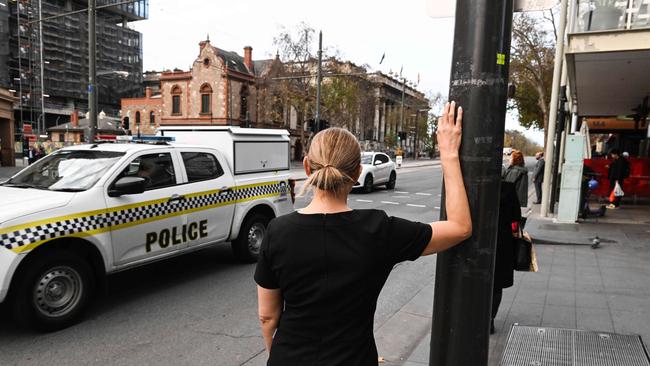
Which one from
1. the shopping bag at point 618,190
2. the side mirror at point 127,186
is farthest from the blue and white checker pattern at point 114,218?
the shopping bag at point 618,190

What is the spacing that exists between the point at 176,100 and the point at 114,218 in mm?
50708

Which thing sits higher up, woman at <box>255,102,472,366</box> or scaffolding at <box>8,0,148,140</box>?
scaffolding at <box>8,0,148,140</box>

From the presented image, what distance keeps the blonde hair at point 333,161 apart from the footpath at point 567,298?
2655 mm

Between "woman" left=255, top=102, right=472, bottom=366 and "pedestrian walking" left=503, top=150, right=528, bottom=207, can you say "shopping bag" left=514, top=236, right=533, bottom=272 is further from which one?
"woman" left=255, top=102, right=472, bottom=366

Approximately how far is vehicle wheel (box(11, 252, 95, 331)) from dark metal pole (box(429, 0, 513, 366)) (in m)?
3.85

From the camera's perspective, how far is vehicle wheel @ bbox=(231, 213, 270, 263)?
6.79 metres

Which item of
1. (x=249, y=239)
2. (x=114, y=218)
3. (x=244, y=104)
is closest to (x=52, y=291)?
(x=114, y=218)

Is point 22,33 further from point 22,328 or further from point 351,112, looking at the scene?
point 22,328

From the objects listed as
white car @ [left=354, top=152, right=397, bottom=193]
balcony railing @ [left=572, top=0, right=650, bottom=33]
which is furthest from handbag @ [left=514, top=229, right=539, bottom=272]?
white car @ [left=354, top=152, right=397, bottom=193]

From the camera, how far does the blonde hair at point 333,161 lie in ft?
5.31

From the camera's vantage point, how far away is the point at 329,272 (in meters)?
1.56

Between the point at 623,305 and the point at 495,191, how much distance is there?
4.40 meters

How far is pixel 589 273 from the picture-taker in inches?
263

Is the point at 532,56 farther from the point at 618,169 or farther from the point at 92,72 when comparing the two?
the point at 92,72
